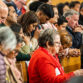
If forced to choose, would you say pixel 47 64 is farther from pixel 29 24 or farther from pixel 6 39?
pixel 29 24

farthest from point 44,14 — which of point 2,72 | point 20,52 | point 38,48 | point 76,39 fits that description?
point 2,72

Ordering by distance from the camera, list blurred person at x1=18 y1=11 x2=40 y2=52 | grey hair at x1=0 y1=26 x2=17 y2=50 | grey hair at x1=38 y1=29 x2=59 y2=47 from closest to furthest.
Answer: grey hair at x1=0 y1=26 x2=17 y2=50, grey hair at x1=38 y1=29 x2=59 y2=47, blurred person at x1=18 y1=11 x2=40 y2=52

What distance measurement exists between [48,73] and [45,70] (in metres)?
0.04

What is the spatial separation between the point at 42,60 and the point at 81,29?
2.19 meters

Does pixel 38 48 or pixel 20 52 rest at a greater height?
pixel 38 48

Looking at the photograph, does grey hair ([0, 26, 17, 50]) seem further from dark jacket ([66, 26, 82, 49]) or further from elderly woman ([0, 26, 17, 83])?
dark jacket ([66, 26, 82, 49])

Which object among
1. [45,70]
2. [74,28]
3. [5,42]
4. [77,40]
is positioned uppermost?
[5,42]

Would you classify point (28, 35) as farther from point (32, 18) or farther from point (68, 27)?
point (68, 27)

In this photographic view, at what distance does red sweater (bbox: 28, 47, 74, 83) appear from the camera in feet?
7.68

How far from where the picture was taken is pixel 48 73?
234cm

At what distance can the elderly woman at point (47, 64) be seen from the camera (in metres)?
2.35

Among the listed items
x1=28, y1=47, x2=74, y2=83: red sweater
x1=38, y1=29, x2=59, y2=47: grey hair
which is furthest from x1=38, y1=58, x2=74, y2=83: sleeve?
x1=38, y1=29, x2=59, y2=47: grey hair

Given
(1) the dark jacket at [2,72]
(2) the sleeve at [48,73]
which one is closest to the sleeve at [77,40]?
(2) the sleeve at [48,73]

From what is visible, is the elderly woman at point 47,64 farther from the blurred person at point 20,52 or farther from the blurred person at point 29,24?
the blurred person at point 29,24
